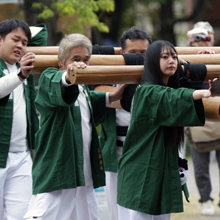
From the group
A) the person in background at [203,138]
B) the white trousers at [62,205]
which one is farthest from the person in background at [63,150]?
the person in background at [203,138]

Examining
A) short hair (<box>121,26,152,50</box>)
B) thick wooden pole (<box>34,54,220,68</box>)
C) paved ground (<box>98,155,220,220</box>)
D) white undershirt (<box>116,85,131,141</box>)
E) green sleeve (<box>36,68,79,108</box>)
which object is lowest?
paved ground (<box>98,155,220,220</box>)

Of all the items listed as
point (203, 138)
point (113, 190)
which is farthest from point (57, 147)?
point (203, 138)

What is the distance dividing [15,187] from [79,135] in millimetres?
832

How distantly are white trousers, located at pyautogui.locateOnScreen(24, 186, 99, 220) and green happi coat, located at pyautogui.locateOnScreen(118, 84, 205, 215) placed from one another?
0.53 m

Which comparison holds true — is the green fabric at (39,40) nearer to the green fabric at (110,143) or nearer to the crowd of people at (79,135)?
the crowd of people at (79,135)

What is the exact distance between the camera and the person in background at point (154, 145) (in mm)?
5199

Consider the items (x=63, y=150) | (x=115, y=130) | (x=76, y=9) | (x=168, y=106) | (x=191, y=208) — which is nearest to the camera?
(x=168, y=106)

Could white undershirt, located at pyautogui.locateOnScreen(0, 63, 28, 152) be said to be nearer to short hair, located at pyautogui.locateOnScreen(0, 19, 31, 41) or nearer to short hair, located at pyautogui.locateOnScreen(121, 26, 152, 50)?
short hair, located at pyautogui.locateOnScreen(0, 19, 31, 41)

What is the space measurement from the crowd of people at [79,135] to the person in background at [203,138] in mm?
2275

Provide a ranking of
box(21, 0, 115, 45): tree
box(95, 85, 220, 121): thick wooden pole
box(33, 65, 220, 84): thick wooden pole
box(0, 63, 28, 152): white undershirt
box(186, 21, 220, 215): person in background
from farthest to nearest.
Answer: box(21, 0, 115, 45): tree, box(186, 21, 220, 215): person in background, box(0, 63, 28, 152): white undershirt, box(95, 85, 220, 121): thick wooden pole, box(33, 65, 220, 84): thick wooden pole

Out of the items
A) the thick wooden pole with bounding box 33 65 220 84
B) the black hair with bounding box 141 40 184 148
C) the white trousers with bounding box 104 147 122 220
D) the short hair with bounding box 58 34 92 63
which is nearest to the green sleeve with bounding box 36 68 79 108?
the short hair with bounding box 58 34 92 63

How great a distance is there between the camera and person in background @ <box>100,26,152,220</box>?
22.2ft

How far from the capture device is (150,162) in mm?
5332

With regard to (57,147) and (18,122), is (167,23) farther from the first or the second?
(57,147)
